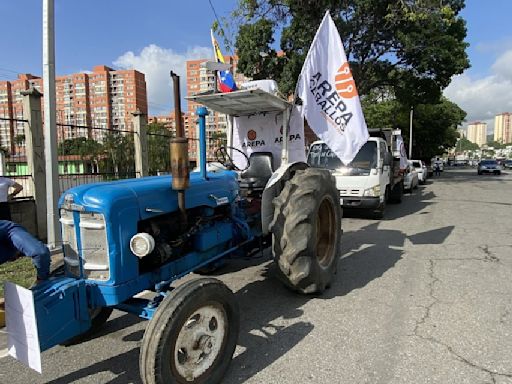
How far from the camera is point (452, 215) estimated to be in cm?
972

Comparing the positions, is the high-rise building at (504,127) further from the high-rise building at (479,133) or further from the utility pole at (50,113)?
the utility pole at (50,113)

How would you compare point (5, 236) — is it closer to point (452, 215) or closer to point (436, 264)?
point (436, 264)

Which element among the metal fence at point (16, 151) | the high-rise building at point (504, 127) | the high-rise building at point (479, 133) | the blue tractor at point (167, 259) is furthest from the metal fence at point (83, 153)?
the high-rise building at point (479, 133)

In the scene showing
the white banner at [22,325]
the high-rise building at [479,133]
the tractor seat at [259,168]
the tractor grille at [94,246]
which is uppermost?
the high-rise building at [479,133]

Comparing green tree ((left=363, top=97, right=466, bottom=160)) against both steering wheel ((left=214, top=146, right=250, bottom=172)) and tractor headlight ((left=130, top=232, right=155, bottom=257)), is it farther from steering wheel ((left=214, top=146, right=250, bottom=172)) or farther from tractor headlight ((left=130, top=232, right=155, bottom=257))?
tractor headlight ((left=130, top=232, right=155, bottom=257))

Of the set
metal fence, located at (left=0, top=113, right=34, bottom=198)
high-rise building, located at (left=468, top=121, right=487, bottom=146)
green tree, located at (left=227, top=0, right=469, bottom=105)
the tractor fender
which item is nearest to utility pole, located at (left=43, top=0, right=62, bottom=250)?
metal fence, located at (left=0, top=113, right=34, bottom=198)

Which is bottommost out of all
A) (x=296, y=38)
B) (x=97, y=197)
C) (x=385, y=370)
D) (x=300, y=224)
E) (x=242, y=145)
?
(x=385, y=370)

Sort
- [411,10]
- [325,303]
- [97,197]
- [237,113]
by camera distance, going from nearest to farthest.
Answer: [97,197], [325,303], [237,113], [411,10]

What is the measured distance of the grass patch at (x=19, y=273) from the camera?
456cm

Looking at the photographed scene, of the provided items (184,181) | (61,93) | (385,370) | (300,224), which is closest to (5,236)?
(184,181)

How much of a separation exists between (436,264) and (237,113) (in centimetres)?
346

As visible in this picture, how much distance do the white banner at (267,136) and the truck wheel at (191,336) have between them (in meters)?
2.42

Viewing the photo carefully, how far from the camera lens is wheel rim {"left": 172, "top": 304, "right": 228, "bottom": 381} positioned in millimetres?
2391

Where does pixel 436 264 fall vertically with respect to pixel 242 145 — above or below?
below
